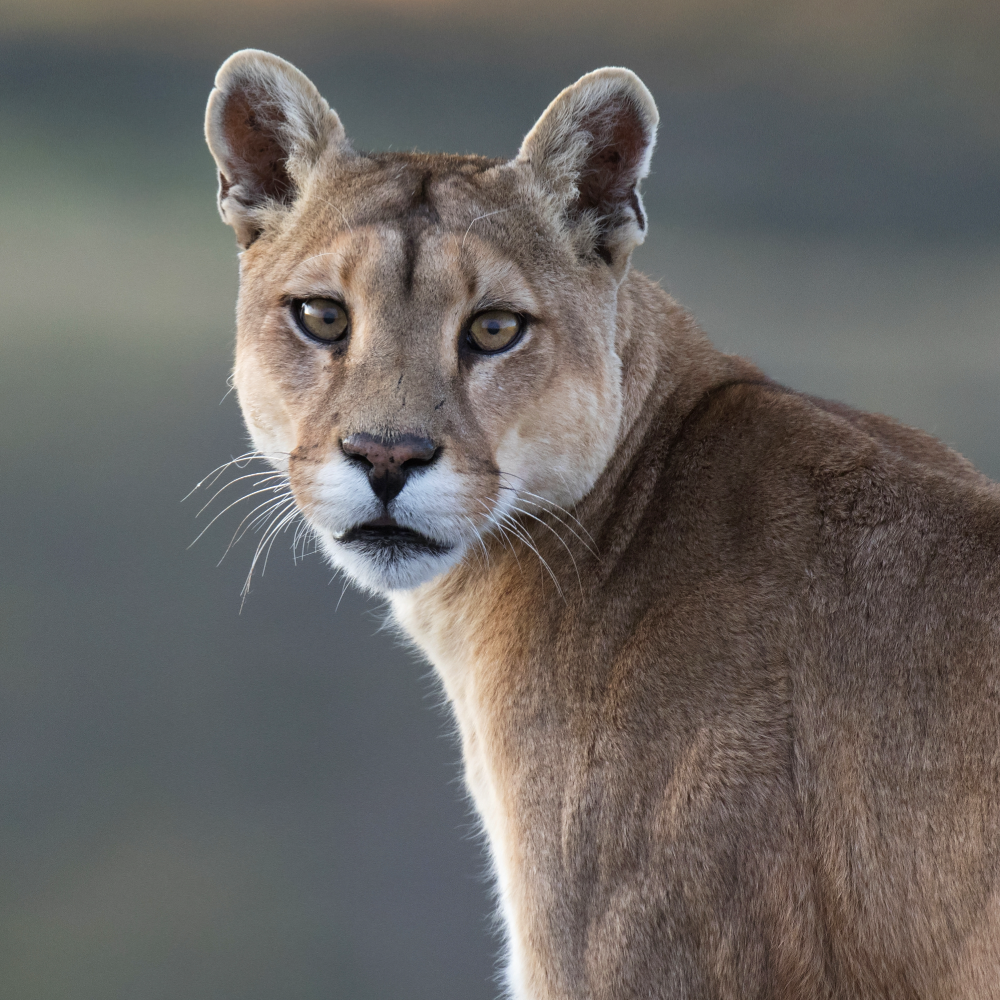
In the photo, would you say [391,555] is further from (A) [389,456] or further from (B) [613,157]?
(B) [613,157]

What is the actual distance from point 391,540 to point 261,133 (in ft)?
4.77

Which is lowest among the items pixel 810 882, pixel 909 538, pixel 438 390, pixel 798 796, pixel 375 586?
pixel 810 882

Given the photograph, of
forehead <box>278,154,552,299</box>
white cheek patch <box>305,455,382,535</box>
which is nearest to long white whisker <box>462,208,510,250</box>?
forehead <box>278,154,552,299</box>

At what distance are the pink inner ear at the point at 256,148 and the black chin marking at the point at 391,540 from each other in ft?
4.03

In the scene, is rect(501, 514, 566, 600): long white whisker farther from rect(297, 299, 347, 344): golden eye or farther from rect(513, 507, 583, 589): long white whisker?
rect(297, 299, 347, 344): golden eye

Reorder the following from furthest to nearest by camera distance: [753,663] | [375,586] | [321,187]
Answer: [321,187], [375,586], [753,663]

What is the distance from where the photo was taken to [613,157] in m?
3.64

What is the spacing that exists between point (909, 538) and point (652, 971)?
1346mm

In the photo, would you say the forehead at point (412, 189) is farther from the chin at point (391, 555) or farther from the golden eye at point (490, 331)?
the chin at point (391, 555)

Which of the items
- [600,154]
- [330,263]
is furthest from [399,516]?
[600,154]

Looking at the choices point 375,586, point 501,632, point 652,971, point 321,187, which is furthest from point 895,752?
point 321,187

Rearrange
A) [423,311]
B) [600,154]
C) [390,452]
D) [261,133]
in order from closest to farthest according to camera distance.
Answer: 1. [390,452]
2. [423,311]
3. [600,154]
4. [261,133]

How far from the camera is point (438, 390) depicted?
3.12 metres

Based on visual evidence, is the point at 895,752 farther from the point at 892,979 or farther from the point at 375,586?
the point at 375,586
